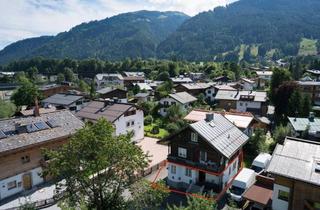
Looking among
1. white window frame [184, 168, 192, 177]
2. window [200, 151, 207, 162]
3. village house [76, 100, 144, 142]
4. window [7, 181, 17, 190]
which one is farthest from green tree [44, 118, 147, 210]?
village house [76, 100, 144, 142]

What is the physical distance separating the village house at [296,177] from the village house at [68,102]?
45.9 meters

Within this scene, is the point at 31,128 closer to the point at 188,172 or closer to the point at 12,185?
the point at 12,185

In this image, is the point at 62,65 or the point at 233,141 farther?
the point at 62,65

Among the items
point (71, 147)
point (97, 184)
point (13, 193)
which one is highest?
point (71, 147)

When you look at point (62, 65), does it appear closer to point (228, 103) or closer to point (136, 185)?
point (228, 103)

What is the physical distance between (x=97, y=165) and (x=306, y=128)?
3441 cm

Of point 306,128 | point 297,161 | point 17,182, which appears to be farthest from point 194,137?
point 306,128

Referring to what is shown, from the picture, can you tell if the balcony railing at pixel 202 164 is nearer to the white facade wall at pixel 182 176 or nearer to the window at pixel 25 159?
the white facade wall at pixel 182 176

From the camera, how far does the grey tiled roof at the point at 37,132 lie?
2818 centimetres

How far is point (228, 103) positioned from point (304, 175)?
49.4 meters

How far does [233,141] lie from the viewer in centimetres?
2991

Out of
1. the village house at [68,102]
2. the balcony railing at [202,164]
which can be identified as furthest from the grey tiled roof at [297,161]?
the village house at [68,102]

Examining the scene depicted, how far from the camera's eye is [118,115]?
4228cm

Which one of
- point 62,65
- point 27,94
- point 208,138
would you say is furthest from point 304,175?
point 62,65
